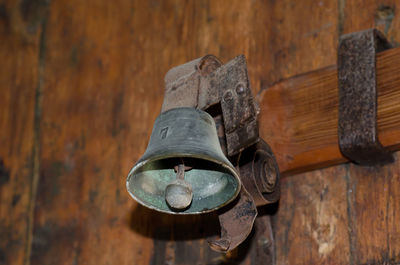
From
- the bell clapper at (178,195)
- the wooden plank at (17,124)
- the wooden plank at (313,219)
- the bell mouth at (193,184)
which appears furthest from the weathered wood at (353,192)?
the wooden plank at (17,124)

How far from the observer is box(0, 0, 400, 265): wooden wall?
143 cm

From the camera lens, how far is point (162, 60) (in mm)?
1868

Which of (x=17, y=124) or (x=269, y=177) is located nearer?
(x=269, y=177)

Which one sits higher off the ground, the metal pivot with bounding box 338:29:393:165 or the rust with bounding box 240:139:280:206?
the metal pivot with bounding box 338:29:393:165

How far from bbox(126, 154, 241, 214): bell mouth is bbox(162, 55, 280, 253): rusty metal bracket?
0.05 m

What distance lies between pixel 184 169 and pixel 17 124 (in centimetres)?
103

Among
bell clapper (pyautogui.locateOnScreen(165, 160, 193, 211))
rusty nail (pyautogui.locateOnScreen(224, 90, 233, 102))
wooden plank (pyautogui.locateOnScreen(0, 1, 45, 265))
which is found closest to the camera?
bell clapper (pyautogui.locateOnScreen(165, 160, 193, 211))

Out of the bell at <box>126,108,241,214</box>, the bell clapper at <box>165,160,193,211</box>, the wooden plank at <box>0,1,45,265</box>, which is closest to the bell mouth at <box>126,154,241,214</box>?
the bell at <box>126,108,241,214</box>

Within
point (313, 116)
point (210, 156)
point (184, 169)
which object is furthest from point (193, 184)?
point (313, 116)

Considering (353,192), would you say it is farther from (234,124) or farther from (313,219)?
(234,124)

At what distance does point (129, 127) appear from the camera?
185cm

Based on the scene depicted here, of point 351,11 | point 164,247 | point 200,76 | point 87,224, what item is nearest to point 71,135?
point 87,224

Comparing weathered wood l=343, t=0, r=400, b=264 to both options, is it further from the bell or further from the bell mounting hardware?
the bell

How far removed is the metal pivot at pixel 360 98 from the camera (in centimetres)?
135
